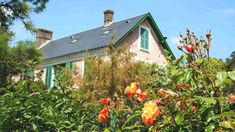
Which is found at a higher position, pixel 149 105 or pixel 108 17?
pixel 108 17

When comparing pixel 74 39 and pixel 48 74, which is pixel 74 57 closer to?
pixel 48 74

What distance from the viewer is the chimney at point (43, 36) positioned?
114 ft

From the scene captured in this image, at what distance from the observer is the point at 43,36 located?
35.0 metres

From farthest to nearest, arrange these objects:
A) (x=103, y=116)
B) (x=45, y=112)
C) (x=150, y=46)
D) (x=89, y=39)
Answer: (x=89, y=39)
(x=150, y=46)
(x=45, y=112)
(x=103, y=116)

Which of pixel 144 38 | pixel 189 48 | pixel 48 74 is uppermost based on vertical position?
pixel 144 38

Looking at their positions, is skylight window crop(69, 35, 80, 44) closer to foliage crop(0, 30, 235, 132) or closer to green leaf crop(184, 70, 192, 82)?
foliage crop(0, 30, 235, 132)

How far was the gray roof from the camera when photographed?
2594cm

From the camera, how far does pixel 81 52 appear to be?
26.5 m

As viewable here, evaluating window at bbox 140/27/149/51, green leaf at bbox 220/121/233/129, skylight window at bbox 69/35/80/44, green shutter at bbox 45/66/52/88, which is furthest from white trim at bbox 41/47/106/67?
green leaf at bbox 220/121/233/129

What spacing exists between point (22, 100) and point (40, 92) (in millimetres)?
250

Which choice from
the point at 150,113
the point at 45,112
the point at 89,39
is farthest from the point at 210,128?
the point at 89,39

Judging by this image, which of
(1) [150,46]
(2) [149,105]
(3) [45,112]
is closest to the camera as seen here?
(2) [149,105]

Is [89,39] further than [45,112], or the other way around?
[89,39]

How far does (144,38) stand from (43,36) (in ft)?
37.7
